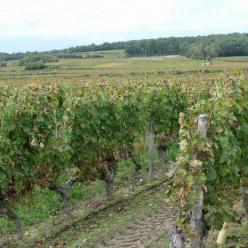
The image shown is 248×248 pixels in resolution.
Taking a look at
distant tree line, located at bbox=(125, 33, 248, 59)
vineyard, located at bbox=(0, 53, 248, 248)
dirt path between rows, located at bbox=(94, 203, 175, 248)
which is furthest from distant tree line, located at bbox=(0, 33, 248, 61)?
dirt path between rows, located at bbox=(94, 203, 175, 248)

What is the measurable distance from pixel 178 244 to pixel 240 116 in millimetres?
2178

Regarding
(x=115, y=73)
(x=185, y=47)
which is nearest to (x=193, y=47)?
(x=185, y=47)

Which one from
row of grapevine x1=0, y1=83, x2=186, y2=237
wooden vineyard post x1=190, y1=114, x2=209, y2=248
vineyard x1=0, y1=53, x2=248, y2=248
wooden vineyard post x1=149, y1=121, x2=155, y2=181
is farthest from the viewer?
wooden vineyard post x1=149, y1=121, x2=155, y2=181

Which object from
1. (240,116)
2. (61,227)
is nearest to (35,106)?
(61,227)

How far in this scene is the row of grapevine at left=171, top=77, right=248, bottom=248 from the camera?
5.28m

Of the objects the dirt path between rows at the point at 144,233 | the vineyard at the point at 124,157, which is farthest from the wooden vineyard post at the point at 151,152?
the dirt path between rows at the point at 144,233

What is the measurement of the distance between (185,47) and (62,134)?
99.4 m

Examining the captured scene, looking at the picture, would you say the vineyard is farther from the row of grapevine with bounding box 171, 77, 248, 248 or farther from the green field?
the green field

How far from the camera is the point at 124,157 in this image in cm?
1273

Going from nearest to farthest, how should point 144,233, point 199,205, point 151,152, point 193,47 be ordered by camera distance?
point 199,205, point 144,233, point 151,152, point 193,47

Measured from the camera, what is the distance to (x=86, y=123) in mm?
10258

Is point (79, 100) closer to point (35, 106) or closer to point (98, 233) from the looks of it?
point (35, 106)

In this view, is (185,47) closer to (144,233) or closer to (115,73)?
(115,73)

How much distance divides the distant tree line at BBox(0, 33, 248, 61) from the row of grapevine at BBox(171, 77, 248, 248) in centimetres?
8385
